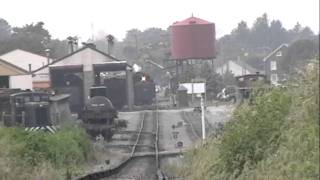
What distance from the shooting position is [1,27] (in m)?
172

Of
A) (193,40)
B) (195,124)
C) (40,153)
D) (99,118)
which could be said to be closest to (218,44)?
(193,40)

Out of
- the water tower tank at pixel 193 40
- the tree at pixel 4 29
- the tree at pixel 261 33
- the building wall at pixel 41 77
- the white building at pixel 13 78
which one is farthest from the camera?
the tree at pixel 261 33

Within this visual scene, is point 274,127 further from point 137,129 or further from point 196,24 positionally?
point 196,24

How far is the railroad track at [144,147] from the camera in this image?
23.2 meters

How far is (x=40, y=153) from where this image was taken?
23.1m

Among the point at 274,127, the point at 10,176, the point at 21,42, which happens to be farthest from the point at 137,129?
the point at 21,42

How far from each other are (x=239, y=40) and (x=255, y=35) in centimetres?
542

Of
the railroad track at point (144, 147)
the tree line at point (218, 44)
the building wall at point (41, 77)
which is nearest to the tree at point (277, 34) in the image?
the tree line at point (218, 44)

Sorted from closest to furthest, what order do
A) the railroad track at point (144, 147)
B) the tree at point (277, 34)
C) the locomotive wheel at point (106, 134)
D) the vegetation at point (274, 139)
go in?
the vegetation at point (274, 139) < the railroad track at point (144, 147) < the locomotive wheel at point (106, 134) < the tree at point (277, 34)

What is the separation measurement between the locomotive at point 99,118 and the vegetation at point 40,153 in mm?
9618

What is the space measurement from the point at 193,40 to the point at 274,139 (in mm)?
79204

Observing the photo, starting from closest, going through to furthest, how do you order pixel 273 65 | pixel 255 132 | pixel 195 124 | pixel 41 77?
1. pixel 255 132
2. pixel 195 124
3. pixel 41 77
4. pixel 273 65

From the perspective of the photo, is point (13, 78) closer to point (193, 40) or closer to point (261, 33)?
point (193, 40)

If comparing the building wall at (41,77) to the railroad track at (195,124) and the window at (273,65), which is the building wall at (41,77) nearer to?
the railroad track at (195,124)
